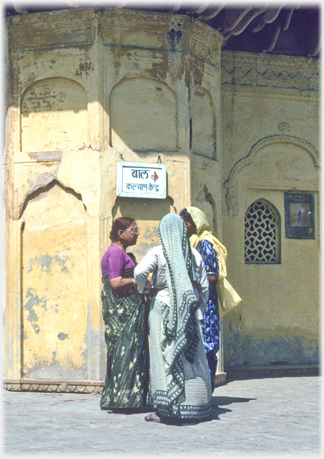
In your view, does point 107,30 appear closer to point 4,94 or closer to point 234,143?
point 4,94

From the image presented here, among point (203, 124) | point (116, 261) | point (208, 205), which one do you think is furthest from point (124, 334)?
point (203, 124)

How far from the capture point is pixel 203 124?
8.55 m

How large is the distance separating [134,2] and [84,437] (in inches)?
194

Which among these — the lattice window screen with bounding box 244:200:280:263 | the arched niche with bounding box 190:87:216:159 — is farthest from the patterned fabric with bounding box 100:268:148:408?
the lattice window screen with bounding box 244:200:280:263

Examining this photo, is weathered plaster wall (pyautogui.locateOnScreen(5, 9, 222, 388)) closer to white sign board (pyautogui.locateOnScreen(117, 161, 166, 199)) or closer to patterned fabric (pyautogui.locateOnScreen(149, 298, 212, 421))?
white sign board (pyautogui.locateOnScreen(117, 161, 166, 199))

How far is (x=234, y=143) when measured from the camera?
9391 millimetres

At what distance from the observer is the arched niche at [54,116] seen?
25.9 ft

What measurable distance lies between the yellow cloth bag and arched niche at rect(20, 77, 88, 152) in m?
2.01

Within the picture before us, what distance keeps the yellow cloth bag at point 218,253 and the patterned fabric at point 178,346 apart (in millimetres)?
698

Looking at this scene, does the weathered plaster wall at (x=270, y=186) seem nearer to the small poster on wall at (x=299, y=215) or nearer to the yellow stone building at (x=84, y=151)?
the small poster on wall at (x=299, y=215)

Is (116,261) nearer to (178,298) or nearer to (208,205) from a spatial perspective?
(178,298)

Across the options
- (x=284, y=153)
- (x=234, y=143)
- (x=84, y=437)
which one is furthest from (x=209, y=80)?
(x=84, y=437)

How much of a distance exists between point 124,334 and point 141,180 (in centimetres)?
216

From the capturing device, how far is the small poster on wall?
9.57 meters
